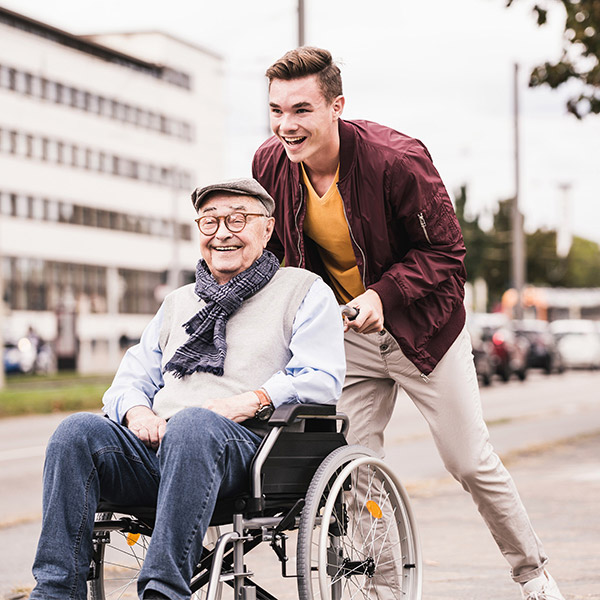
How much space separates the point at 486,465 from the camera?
4730 millimetres

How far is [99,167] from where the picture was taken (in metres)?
69.4

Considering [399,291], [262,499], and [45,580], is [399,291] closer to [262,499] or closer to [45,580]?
[262,499]

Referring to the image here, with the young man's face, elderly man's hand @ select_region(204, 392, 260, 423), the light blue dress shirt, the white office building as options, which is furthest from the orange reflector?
the white office building

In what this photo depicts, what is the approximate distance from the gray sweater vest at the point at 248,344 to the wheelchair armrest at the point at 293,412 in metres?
0.21

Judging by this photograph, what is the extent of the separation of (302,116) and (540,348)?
35.7 metres

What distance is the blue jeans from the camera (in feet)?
11.9

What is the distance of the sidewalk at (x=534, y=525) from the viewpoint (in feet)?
18.5

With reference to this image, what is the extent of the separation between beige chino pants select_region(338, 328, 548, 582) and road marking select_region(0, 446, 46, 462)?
8723 millimetres

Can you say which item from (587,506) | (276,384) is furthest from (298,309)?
(587,506)

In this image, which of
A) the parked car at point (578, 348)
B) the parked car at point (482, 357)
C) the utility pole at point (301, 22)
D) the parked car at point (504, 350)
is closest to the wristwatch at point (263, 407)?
the utility pole at point (301, 22)

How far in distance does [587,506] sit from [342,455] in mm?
4651

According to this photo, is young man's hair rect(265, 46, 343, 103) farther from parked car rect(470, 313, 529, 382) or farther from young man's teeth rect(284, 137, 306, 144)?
parked car rect(470, 313, 529, 382)

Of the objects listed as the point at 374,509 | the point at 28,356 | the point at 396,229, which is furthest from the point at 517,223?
the point at 374,509

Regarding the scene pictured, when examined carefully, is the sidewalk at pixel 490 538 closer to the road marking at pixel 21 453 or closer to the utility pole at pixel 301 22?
the road marking at pixel 21 453
